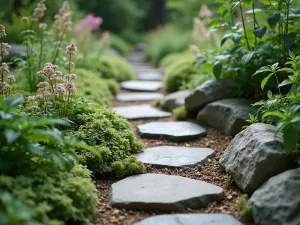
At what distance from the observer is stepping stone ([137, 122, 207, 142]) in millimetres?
3877

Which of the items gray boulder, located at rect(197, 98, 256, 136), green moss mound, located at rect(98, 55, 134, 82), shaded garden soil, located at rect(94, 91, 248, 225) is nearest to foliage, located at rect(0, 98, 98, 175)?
shaded garden soil, located at rect(94, 91, 248, 225)

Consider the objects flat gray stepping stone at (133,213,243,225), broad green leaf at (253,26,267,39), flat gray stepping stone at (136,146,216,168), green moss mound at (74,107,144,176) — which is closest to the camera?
flat gray stepping stone at (133,213,243,225)

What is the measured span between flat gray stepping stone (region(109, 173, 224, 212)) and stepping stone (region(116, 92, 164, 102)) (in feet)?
10.7

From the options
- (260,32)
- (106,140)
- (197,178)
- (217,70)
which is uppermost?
(260,32)

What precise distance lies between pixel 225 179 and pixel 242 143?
1.08ft

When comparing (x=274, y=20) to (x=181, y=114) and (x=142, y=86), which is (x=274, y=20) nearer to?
(x=181, y=114)

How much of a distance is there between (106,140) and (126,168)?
350 millimetres

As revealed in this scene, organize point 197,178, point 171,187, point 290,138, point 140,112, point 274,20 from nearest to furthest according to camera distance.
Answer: point 290,138
point 171,187
point 197,178
point 274,20
point 140,112

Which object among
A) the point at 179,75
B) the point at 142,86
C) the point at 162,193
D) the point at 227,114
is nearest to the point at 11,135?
the point at 162,193

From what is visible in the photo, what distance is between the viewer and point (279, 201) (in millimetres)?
2066

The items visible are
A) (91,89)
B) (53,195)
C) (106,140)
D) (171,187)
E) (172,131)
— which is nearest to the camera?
(53,195)

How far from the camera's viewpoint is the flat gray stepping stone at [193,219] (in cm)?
219

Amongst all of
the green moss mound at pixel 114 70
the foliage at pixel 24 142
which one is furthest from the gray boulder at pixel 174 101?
the foliage at pixel 24 142

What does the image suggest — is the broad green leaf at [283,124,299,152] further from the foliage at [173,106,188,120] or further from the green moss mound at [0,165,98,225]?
the foliage at [173,106,188,120]
